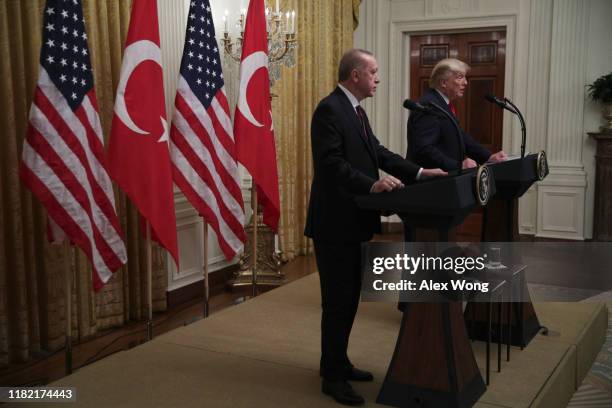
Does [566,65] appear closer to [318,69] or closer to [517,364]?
[318,69]

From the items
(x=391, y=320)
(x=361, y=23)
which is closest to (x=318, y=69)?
(x=361, y=23)

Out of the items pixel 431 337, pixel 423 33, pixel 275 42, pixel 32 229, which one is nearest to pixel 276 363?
pixel 431 337

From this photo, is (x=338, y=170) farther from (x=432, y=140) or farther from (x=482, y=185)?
(x=432, y=140)

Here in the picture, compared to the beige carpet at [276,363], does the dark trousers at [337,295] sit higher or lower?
higher

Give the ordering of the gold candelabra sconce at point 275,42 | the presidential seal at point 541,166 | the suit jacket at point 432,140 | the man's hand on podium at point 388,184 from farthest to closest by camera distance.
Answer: the gold candelabra sconce at point 275,42 < the suit jacket at point 432,140 < the presidential seal at point 541,166 < the man's hand on podium at point 388,184

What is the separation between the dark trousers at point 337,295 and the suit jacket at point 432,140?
109 centimetres

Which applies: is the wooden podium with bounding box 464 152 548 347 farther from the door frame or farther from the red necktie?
the door frame

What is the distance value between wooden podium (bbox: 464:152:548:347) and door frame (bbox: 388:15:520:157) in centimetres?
363

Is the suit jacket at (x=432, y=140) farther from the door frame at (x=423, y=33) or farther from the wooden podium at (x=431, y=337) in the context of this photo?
the door frame at (x=423, y=33)

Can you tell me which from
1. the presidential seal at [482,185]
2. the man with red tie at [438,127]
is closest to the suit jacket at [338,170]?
the presidential seal at [482,185]

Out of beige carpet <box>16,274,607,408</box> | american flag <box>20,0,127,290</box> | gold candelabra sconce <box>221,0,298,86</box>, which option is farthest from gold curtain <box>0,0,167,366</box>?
gold candelabra sconce <box>221,0,298,86</box>

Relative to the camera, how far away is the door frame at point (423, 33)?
265 inches

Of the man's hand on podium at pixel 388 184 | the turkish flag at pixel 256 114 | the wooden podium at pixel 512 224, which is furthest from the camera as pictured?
the turkish flag at pixel 256 114

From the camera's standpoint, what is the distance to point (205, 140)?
3518 millimetres
